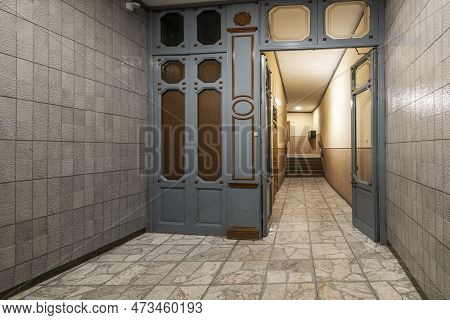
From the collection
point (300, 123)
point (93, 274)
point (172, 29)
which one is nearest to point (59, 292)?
point (93, 274)

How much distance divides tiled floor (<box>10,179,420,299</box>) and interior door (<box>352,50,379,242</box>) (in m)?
0.25

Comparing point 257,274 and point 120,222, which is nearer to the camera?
point 257,274

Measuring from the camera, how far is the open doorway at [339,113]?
163 inches

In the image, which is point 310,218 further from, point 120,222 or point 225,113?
point 120,222

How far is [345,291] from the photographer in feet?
8.41

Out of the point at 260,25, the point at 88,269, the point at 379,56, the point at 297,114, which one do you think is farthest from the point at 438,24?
the point at 297,114

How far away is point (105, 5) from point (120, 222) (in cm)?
255

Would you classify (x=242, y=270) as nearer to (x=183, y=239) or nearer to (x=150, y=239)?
(x=183, y=239)

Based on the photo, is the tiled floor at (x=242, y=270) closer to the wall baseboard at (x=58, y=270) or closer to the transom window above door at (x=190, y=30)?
the wall baseboard at (x=58, y=270)

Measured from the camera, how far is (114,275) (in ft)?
9.68

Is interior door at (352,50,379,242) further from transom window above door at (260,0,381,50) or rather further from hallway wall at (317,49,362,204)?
hallway wall at (317,49,362,204)

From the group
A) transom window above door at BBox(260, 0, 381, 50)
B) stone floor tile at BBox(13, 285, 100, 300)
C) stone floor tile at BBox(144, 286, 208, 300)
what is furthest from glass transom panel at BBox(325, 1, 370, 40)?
stone floor tile at BBox(13, 285, 100, 300)

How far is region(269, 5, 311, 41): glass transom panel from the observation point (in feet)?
13.3

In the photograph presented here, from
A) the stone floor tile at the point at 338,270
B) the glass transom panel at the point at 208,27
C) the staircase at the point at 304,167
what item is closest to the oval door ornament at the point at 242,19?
the glass transom panel at the point at 208,27
